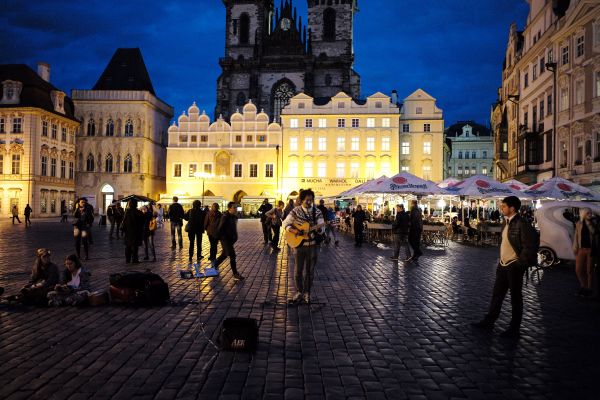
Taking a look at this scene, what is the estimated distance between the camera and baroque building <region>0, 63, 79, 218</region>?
2034 inches

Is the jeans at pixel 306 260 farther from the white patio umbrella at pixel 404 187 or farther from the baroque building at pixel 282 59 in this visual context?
the baroque building at pixel 282 59

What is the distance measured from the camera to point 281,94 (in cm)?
7350

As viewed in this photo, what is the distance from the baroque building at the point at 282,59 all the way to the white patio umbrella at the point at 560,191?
52.6 meters

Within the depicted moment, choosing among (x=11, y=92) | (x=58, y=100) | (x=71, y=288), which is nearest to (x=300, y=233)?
(x=71, y=288)

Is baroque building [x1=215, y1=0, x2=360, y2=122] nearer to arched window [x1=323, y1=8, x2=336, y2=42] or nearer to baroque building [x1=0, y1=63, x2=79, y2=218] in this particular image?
arched window [x1=323, y1=8, x2=336, y2=42]

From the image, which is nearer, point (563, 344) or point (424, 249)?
point (563, 344)

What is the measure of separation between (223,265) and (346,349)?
8.64 m

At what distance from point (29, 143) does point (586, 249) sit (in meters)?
53.6

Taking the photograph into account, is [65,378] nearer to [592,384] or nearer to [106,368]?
[106,368]

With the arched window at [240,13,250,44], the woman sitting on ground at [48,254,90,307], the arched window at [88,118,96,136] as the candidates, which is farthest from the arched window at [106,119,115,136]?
the woman sitting on ground at [48,254,90,307]

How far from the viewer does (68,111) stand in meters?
59.5

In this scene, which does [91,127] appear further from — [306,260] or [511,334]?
[511,334]

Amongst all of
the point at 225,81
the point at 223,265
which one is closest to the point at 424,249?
the point at 223,265

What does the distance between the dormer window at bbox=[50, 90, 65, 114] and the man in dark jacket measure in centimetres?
5784
